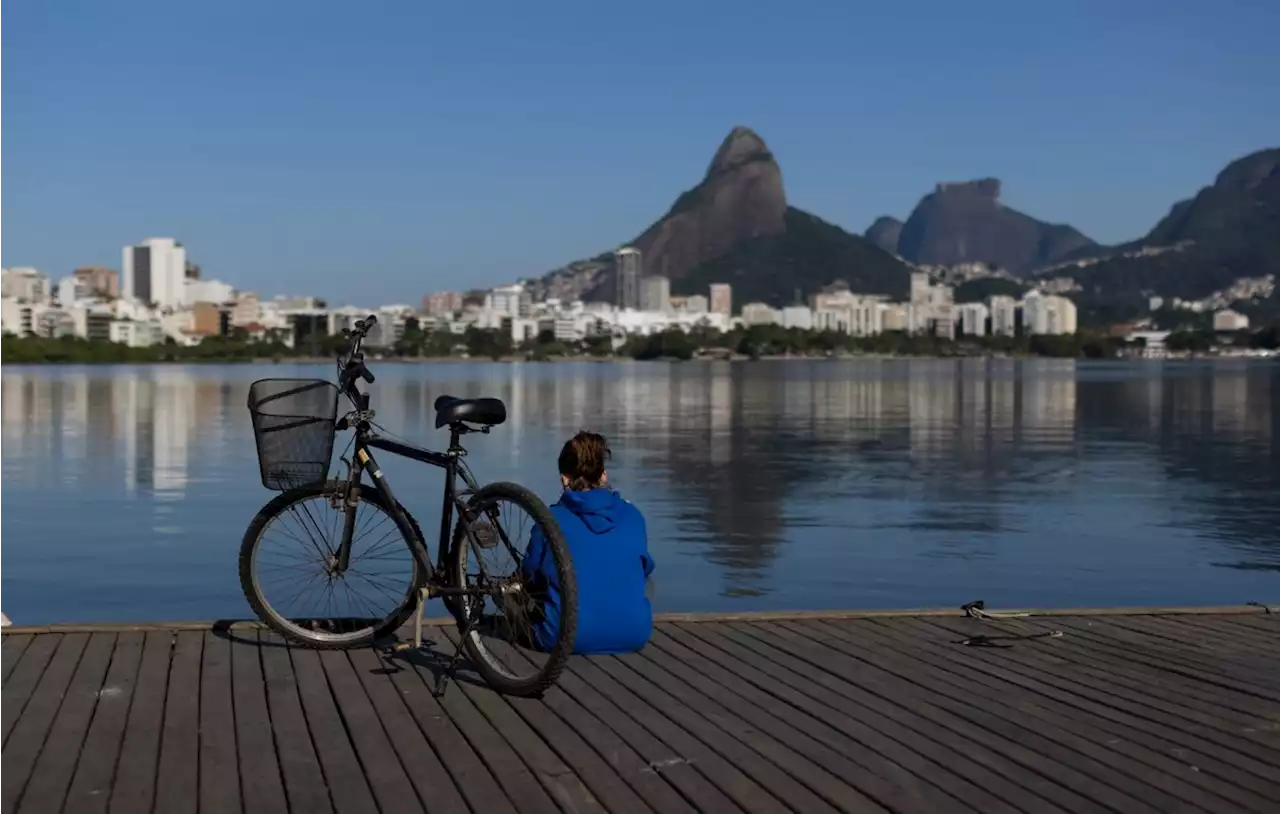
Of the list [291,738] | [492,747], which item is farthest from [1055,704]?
[291,738]

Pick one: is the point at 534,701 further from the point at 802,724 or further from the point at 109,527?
the point at 109,527

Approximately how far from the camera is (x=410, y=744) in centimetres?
483

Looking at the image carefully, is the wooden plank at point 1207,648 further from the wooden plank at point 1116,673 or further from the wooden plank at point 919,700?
the wooden plank at point 919,700

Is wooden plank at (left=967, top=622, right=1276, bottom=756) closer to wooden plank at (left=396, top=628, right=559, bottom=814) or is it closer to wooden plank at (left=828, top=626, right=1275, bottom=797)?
wooden plank at (left=828, top=626, right=1275, bottom=797)

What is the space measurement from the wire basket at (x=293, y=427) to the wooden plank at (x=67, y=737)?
0.97 metres

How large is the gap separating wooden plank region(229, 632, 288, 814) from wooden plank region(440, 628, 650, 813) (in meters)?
0.74

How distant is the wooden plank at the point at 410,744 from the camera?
4.29 m

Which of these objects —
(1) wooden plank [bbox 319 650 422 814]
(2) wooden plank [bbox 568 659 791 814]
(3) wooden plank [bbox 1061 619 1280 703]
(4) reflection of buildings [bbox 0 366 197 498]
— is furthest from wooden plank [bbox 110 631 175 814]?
(4) reflection of buildings [bbox 0 366 197 498]

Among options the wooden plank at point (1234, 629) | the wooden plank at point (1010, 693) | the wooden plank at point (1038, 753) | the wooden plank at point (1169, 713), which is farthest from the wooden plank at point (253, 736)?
the wooden plank at point (1234, 629)

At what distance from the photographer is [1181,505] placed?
65.6ft

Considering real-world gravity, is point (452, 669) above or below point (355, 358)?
below

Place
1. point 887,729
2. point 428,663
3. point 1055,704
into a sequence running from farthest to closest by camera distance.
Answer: point 428,663 < point 1055,704 < point 887,729

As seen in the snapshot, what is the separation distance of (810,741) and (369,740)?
142 centimetres

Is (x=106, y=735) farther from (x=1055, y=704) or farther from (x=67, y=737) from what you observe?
(x=1055, y=704)
